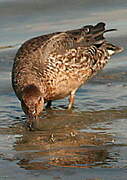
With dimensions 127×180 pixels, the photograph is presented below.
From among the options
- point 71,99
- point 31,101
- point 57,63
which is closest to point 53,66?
point 57,63

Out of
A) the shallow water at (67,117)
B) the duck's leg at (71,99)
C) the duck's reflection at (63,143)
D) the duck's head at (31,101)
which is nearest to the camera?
the shallow water at (67,117)

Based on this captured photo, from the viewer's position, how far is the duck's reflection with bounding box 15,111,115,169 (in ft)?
19.7

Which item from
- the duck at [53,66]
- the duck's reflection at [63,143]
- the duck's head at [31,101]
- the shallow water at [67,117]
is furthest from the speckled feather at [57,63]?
the duck's reflection at [63,143]

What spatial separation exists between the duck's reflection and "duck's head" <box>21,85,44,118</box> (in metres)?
0.14

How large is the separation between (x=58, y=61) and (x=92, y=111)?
2.78 ft

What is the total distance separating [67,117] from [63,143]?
1578 millimetres

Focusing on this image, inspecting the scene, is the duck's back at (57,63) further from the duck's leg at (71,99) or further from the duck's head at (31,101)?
the duck's head at (31,101)

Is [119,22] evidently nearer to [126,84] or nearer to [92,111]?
[126,84]

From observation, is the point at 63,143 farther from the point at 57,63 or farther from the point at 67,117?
the point at 57,63

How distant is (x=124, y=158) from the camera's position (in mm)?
6008

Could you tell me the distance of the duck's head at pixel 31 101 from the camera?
7637 mm

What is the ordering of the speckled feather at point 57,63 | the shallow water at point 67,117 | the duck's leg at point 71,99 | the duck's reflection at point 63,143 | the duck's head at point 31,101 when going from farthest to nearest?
the duck's leg at point 71,99, the speckled feather at point 57,63, the duck's head at point 31,101, the duck's reflection at point 63,143, the shallow water at point 67,117

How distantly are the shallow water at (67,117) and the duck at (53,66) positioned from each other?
0.27m

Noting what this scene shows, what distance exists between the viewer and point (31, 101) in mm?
7641
